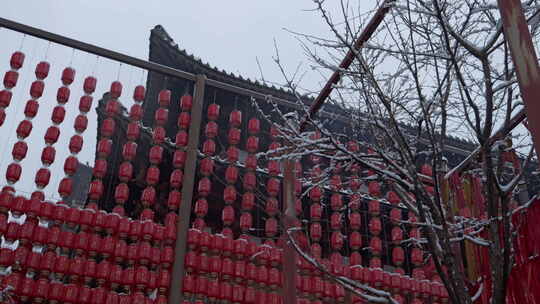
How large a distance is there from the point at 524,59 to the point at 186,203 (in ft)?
17.7

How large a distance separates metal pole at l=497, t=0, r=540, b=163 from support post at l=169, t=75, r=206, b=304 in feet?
16.9

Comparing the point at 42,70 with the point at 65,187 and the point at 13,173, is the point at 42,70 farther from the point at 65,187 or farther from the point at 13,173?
the point at 65,187

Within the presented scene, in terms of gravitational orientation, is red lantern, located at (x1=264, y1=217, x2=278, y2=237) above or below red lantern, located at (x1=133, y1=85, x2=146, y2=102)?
below

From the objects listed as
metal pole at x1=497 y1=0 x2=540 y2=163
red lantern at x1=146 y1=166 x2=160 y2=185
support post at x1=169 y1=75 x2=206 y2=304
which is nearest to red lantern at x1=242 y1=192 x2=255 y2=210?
support post at x1=169 y1=75 x2=206 y2=304

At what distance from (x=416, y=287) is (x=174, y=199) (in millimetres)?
3674

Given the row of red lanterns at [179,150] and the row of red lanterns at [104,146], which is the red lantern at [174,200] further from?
the row of red lanterns at [104,146]

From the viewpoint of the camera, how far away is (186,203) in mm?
7695

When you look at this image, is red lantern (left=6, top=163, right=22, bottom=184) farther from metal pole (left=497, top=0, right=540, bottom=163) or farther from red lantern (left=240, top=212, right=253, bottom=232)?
metal pole (left=497, top=0, right=540, bottom=163)

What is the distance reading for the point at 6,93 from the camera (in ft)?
24.6

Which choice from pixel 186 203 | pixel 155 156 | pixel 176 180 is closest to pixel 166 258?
pixel 186 203

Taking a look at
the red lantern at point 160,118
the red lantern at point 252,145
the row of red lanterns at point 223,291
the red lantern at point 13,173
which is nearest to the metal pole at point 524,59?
the row of red lanterns at point 223,291

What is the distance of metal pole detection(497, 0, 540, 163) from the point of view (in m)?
2.89

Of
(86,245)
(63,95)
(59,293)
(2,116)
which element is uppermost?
(63,95)

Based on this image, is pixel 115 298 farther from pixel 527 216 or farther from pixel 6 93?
pixel 527 216
